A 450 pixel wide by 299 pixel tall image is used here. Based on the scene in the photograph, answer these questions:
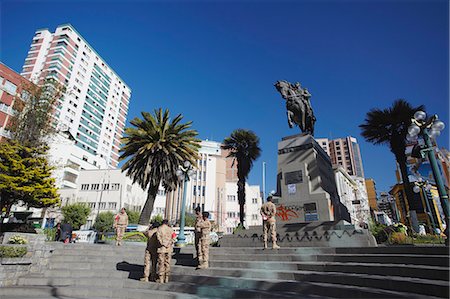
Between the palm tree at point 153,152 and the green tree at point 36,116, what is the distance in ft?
20.3

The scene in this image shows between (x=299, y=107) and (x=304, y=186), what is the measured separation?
4.30 metres

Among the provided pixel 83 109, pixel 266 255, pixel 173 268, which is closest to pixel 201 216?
pixel 173 268

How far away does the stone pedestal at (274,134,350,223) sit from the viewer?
366 inches

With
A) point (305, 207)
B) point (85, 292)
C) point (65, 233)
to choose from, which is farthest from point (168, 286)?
point (65, 233)

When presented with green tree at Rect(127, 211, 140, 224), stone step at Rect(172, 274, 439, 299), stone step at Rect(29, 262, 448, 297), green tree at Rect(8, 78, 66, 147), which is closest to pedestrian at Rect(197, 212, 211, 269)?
stone step at Rect(29, 262, 448, 297)

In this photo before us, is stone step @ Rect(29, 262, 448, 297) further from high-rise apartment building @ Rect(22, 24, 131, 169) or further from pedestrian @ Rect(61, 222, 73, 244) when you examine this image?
high-rise apartment building @ Rect(22, 24, 131, 169)

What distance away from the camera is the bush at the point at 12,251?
7.36 meters

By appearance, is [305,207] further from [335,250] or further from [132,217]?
[132,217]

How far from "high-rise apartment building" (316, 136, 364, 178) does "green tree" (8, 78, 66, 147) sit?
115214mm

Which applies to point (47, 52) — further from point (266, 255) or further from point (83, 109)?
point (266, 255)

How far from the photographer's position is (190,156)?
22.3m

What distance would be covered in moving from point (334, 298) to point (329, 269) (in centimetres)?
143

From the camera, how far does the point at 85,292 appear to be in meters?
6.07

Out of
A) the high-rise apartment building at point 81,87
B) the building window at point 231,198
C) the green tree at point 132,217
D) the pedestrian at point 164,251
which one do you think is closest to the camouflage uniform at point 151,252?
the pedestrian at point 164,251
